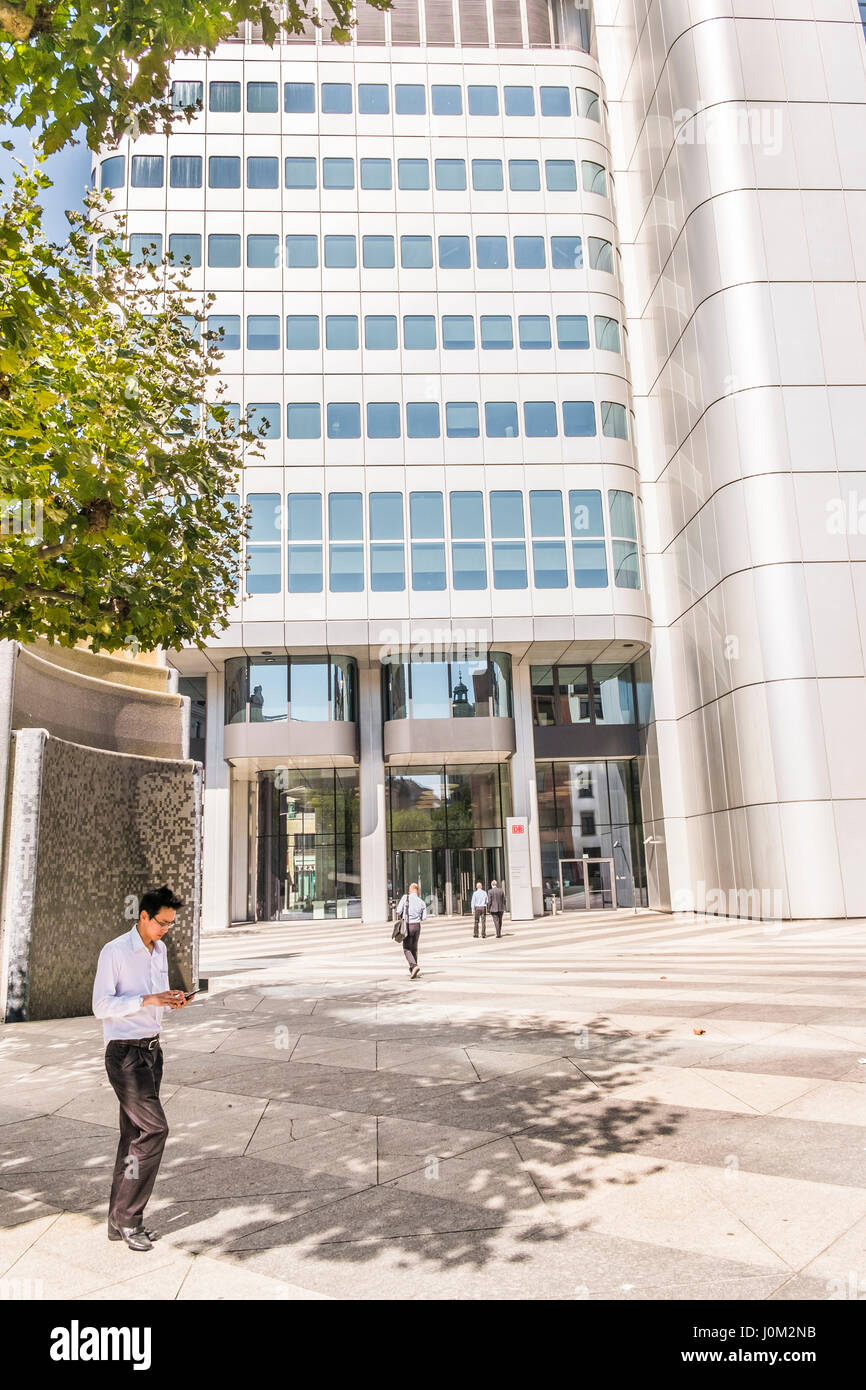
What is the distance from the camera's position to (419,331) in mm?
30312

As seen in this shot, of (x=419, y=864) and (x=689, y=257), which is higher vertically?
(x=689, y=257)

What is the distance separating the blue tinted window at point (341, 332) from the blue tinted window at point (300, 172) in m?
5.23

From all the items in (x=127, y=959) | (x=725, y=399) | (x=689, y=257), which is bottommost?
(x=127, y=959)

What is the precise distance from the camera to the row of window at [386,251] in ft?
99.5

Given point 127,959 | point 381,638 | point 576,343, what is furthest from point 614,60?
point 127,959

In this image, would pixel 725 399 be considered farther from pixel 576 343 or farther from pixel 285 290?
pixel 285 290

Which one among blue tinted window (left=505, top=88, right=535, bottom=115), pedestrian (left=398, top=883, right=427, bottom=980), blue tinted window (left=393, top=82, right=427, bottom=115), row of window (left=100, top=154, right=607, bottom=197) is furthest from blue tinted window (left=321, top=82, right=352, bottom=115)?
pedestrian (left=398, top=883, right=427, bottom=980)

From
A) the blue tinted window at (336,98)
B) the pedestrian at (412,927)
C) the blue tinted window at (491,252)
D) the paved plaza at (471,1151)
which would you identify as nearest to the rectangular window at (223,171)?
the blue tinted window at (336,98)

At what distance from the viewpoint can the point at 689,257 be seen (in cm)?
2541

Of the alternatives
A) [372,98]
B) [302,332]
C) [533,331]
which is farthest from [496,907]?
[372,98]

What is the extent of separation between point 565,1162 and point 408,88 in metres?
36.6

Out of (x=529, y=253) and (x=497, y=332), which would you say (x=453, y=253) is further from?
(x=497, y=332)

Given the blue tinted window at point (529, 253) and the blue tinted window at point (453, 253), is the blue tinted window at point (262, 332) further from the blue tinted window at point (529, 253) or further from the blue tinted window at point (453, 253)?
the blue tinted window at point (529, 253)

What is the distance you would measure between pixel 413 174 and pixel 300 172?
157 inches
